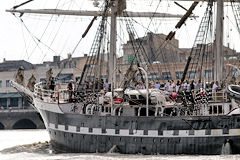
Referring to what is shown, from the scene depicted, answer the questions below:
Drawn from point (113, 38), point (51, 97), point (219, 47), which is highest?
point (113, 38)

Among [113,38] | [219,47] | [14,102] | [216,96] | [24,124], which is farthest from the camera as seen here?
[14,102]

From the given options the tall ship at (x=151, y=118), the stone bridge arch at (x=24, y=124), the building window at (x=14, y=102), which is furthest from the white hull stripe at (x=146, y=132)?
the building window at (x=14, y=102)

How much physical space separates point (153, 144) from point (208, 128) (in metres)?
2.94

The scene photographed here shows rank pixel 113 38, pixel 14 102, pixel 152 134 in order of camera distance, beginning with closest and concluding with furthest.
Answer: pixel 152 134, pixel 113 38, pixel 14 102

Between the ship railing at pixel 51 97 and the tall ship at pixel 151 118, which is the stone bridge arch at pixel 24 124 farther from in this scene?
the tall ship at pixel 151 118

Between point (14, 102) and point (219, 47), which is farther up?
point (219, 47)

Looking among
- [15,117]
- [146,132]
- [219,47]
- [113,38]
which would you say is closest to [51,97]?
[113,38]

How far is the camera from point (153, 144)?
29422mm

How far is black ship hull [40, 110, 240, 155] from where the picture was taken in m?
28.0

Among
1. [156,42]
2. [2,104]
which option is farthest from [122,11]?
[2,104]

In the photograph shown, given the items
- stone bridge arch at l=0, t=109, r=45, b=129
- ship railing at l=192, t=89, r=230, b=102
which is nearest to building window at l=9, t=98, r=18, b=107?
stone bridge arch at l=0, t=109, r=45, b=129

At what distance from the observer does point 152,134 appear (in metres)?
29.5

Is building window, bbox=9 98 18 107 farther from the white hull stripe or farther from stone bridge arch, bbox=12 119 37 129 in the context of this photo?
the white hull stripe

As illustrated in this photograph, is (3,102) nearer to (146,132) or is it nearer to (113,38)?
(113,38)
